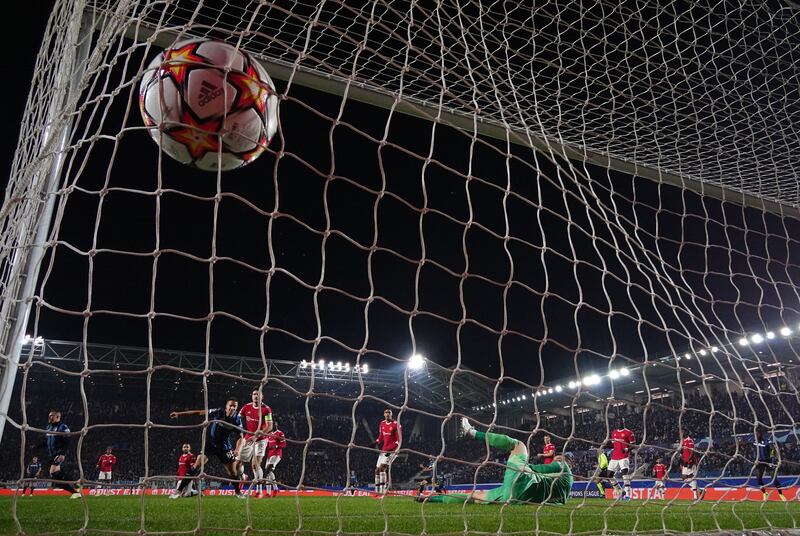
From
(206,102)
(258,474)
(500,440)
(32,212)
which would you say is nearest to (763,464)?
(500,440)

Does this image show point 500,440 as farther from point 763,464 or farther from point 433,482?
point 763,464

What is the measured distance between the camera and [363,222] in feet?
48.1

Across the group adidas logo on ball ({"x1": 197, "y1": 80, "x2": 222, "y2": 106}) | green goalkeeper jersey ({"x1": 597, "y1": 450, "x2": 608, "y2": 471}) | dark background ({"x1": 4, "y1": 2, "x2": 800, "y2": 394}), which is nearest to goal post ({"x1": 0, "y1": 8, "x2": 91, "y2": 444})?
adidas logo on ball ({"x1": 197, "y1": 80, "x2": 222, "y2": 106})

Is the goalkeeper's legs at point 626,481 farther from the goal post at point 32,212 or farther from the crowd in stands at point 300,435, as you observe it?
the crowd in stands at point 300,435

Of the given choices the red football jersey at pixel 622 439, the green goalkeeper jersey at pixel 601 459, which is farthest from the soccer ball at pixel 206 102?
the red football jersey at pixel 622 439

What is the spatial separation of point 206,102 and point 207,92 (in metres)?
0.04

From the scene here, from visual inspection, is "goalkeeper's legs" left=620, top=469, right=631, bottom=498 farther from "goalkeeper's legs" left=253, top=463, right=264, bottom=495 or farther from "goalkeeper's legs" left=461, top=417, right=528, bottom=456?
"goalkeeper's legs" left=253, top=463, right=264, bottom=495

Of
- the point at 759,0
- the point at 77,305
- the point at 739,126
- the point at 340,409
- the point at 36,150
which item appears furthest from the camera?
the point at 340,409

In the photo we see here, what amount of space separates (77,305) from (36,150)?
54.2 ft

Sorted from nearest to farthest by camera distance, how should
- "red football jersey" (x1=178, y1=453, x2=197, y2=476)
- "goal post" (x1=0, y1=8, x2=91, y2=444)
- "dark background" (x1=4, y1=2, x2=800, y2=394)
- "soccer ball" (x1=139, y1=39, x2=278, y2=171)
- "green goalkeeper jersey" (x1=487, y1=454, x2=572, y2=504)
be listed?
"goal post" (x1=0, y1=8, x2=91, y2=444) → "soccer ball" (x1=139, y1=39, x2=278, y2=171) → "green goalkeeper jersey" (x1=487, y1=454, x2=572, y2=504) → "dark background" (x1=4, y1=2, x2=800, y2=394) → "red football jersey" (x1=178, y1=453, x2=197, y2=476)

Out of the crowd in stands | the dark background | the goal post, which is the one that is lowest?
the crowd in stands

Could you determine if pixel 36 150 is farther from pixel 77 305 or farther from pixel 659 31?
pixel 77 305

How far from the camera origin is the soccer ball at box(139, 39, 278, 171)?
8.35 feet

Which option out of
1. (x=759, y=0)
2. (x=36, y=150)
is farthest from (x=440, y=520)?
(x=759, y=0)
